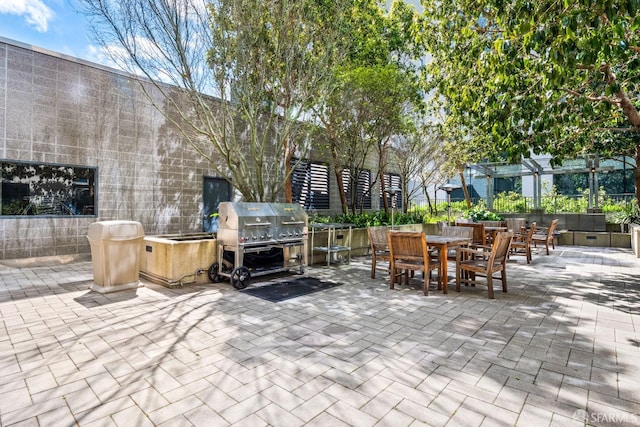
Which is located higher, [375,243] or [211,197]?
[211,197]

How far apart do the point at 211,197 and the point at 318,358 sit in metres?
7.03

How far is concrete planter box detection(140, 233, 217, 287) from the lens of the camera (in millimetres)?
5156

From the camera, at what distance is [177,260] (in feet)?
17.0

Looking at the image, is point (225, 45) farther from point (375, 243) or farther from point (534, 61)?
point (534, 61)

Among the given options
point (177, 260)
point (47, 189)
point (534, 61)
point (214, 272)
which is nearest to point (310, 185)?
point (214, 272)

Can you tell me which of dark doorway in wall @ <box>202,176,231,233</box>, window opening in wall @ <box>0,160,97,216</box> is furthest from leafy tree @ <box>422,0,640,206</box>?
window opening in wall @ <box>0,160,97,216</box>

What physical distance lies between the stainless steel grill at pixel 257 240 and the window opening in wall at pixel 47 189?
3.68 m

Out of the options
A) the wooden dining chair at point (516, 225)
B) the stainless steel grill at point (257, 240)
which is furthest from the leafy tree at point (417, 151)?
the stainless steel grill at point (257, 240)

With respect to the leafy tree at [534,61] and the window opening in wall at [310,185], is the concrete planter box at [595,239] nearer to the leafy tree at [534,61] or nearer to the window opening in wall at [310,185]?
the leafy tree at [534,61]

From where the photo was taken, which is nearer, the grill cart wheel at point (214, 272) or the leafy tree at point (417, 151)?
the grill cart wheel at point (214, 272)

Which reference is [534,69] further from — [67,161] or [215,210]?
[67,161]

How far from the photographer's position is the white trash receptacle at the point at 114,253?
15.3ft

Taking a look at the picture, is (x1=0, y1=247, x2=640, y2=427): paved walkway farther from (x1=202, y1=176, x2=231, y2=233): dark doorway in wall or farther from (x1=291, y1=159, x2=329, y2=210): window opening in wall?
(x1=291, y1=159, x2=329, y2=210): window opening in wall

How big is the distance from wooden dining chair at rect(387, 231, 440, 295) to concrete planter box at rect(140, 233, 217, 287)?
2.94m
